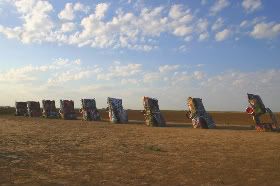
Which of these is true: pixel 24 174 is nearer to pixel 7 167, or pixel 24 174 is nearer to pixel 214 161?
pixel 7 167

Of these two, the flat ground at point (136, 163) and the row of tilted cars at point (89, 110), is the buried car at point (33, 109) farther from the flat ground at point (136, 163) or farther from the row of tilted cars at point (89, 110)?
the flat ground at point (136, 163)

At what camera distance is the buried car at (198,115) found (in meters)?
33.9

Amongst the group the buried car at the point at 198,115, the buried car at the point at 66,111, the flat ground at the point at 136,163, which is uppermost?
the buried car at the point at 66,111

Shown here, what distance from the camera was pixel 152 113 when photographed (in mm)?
37125

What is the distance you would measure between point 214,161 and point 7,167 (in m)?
7.44

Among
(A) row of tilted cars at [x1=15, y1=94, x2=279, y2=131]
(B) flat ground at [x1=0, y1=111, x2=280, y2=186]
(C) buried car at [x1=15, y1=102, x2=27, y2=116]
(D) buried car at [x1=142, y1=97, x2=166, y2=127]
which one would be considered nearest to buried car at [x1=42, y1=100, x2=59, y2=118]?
(A) row of tilted cars at [x1=15, y1=94, x2=279, y2=131]

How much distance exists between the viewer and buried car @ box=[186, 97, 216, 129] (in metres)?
33.9

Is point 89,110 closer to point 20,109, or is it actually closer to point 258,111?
point 20,109

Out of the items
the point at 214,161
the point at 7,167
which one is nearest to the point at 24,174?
the point at 7,167

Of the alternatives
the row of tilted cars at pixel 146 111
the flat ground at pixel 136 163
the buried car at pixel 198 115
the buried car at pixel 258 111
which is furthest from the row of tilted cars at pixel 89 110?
the flat ground at pixel 136 163

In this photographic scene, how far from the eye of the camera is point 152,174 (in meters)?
12.1

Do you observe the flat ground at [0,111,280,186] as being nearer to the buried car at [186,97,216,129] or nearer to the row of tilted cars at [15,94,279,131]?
the row of tilted cars at [15,94,279,131]

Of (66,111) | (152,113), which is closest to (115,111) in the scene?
(152,113)

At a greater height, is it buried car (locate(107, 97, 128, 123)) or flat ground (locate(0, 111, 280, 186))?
buried car (locate(107, 97, 128, 123))
